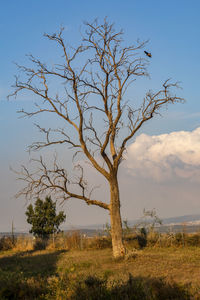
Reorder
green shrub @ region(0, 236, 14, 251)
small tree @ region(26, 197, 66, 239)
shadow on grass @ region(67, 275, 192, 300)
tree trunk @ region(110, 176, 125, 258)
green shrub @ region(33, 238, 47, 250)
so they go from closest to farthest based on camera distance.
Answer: shadow on grass @ region(67, 275, 192, 300) → tree trunk @ region(110, 176, 125, 258) → green shrub @ region(33, 238, 47, 250) → green shrub @ region(0, 236, 14, 251) → small tree @ region(26, 197, 66, 239)

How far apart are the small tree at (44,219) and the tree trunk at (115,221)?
18.3 m

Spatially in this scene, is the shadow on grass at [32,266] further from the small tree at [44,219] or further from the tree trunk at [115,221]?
the small tree at [44,219]

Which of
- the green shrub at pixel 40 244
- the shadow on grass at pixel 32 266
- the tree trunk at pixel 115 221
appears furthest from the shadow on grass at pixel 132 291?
the green shrub at pixel 40 244

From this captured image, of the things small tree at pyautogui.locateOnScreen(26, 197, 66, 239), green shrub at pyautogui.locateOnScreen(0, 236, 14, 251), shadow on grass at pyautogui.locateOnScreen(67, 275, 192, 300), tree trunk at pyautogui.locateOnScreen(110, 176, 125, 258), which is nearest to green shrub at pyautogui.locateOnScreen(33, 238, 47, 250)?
green shrub at pyautogui.locateOnScreen(0, 236, 14, 251)

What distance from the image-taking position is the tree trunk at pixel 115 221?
1622cm

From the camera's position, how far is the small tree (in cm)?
3397

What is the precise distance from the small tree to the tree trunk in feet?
59.9

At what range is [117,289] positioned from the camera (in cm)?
664

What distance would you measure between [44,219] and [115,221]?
19054mm

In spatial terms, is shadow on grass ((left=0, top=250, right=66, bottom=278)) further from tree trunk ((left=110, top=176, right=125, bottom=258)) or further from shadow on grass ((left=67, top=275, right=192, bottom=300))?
shadow on grass ((left=67, top=275, right=192, bottom=300))

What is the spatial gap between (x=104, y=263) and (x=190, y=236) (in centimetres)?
943

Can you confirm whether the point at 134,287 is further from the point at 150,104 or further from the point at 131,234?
the point at 131,234

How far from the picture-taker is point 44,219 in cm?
3412

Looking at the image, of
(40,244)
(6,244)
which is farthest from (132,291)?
(6,244)
